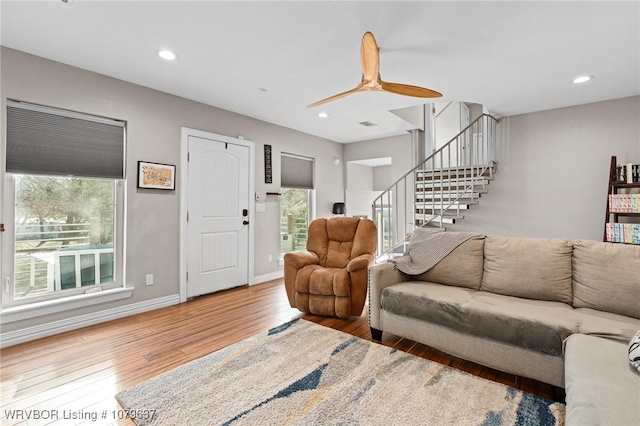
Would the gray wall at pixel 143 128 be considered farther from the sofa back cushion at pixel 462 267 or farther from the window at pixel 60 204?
the sofa back cushion at pixel 462 267

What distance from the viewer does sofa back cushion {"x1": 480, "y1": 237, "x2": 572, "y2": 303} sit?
2.13m

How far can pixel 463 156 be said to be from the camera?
5.42 meters

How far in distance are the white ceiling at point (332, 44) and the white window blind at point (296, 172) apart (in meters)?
1.45

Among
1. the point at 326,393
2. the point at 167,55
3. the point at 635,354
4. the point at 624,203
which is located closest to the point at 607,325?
the point at 635,354

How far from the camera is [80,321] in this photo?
2.82m

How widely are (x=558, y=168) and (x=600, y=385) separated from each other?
12.9ft

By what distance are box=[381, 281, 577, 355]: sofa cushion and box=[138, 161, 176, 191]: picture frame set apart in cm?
267

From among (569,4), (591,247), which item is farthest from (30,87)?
(591,247)

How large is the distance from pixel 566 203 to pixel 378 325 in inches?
135

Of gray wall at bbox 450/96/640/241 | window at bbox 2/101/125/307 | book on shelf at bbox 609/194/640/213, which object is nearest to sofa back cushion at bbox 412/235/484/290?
book on shelf at bbox 609/194/640/213

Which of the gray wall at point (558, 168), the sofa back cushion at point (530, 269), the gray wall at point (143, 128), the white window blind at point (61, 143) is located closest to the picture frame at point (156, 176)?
the gray wall at point (143, 128)

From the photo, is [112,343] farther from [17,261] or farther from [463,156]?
[463,156]

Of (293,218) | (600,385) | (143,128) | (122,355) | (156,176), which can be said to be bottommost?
(122,355)

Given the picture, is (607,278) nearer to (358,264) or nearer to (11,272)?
(358,264)
